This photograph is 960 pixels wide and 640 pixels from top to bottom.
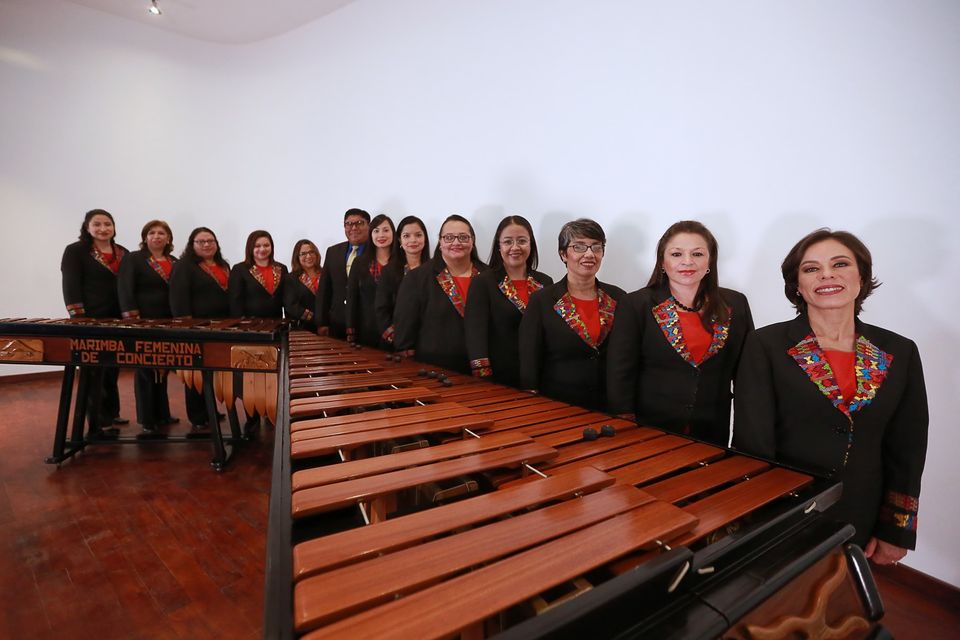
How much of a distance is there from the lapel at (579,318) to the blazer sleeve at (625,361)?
0.25 metres

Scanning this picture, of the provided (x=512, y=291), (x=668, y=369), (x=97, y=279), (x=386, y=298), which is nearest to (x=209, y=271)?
(x=97, y=279)

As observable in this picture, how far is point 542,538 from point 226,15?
256 inches

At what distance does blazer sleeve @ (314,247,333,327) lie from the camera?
3803 millimetres

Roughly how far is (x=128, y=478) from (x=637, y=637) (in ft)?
10.9

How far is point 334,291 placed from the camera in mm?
3826

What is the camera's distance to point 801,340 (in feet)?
4.42

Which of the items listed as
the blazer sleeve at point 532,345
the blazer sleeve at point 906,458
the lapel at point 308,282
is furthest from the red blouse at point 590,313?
the lapel at point 308,282

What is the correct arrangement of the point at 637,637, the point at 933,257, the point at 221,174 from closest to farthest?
the point at 637,637
the point at 933,257
the point at 221,174

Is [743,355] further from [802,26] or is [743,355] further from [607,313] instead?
[802,26]

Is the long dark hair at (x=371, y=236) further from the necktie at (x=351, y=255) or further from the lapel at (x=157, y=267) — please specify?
the lapel at (x=157, y=267)

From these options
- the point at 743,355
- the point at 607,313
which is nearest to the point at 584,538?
the point at 743,355

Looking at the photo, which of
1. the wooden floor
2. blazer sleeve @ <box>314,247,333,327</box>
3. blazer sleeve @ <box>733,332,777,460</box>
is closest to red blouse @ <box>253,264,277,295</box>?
blazer sleeve @ <box>314,247,333,327</box>

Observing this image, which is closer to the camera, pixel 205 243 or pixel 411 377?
pixel 411 377

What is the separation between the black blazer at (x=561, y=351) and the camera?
199cm
